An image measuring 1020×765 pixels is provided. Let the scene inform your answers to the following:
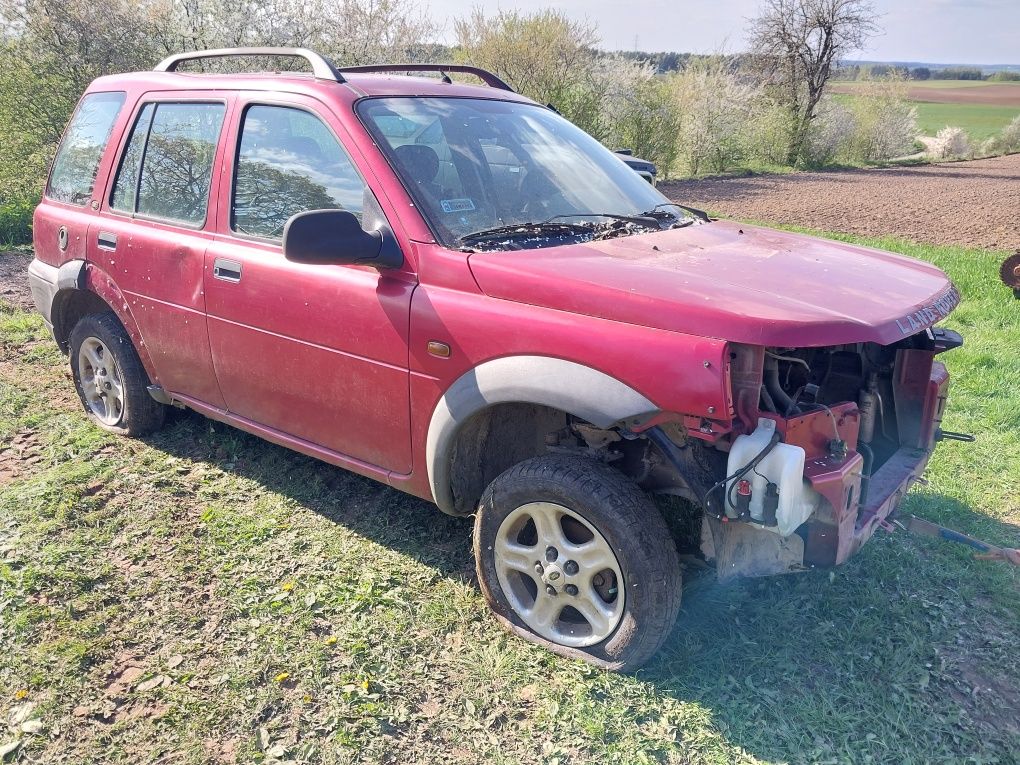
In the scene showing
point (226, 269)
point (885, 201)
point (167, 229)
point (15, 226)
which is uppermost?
point (167, 229)

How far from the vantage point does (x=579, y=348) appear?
258 centimetres

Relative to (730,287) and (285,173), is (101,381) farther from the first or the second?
(730,287)

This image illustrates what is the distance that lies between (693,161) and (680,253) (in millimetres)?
26511

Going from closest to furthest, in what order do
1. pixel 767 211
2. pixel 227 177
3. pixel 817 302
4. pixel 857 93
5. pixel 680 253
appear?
pixel 817 302
pixel 680 253
pixel 227 177
pixel 767 211
pixel 857 93

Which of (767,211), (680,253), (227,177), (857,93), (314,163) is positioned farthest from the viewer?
(857,93)

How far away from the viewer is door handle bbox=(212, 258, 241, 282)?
3486 millimetres

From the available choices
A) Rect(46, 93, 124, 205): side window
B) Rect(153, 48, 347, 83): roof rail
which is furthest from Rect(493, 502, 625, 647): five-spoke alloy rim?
Rect(46, 93, 124, 205): side window

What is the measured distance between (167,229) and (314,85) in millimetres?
1080

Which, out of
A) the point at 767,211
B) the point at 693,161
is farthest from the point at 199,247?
the point at 693,161

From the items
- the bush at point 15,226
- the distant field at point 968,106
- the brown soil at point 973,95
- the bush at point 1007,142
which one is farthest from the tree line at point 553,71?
the brown soil at point 973,95

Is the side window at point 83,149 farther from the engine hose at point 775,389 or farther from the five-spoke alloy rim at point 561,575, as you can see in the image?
the engine hose at point 775,389

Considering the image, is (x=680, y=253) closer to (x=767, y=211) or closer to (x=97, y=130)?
(x=97, y=130)

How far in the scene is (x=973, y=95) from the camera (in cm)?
6981

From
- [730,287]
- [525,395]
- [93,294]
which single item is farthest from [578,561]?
[93,294]
